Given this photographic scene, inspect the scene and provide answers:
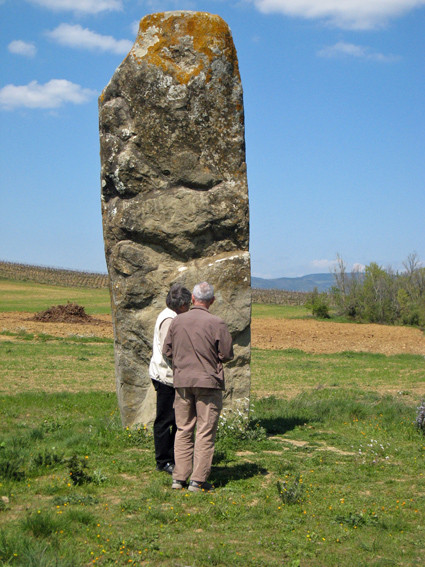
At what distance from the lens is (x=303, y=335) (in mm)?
35562

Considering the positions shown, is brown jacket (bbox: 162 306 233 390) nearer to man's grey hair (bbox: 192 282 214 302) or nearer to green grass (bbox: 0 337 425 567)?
man's grey hair (bbox: 192 282 214 302)

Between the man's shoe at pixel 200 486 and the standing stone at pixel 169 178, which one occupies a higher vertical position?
the standing stone at pixel 169 178

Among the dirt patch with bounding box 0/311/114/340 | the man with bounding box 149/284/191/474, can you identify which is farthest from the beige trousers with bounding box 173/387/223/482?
the dirt patch with bounding box 0/311/114/340

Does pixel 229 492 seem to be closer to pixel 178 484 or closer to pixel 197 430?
pixel 178 484

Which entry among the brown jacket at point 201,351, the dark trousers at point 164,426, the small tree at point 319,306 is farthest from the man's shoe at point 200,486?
the small tree at point 319,306

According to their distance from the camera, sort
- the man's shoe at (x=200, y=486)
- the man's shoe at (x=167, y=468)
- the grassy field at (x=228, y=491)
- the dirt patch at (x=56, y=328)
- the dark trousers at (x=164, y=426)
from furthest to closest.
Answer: the dirt patch at (x=56, y=328) < the dark trousers at (x=164, y=426) < the man's shoe at (x=167, y=468) < the man's shoe at (x=200, y=486) < the grassy field at (x=228, y=491)

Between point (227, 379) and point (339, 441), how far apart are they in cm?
201

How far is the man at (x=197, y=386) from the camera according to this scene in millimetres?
7199

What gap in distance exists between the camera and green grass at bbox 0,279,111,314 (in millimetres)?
51219

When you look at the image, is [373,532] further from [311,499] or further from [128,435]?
[128,435]

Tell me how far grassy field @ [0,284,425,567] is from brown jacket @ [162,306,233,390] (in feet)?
4.16

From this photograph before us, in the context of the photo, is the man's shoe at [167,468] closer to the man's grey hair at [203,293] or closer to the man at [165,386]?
the man at [165,386]

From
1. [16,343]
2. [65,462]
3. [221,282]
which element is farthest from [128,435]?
[16,343]

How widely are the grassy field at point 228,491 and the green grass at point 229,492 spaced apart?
0.06 ft
